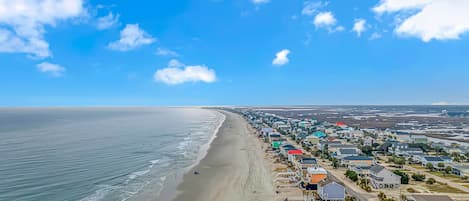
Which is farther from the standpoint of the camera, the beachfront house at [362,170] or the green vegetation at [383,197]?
the beachfront house at [362,170]

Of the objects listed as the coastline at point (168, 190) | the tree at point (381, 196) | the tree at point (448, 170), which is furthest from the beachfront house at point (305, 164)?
the tree at point (448, 170)

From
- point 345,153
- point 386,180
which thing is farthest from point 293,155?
point 386,180

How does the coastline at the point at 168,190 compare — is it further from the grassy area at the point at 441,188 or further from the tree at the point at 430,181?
the tree at the point at 430,181

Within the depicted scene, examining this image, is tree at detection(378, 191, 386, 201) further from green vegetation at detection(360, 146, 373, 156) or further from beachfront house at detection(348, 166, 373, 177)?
green vegetation at detection(360, 146, 373, 156)

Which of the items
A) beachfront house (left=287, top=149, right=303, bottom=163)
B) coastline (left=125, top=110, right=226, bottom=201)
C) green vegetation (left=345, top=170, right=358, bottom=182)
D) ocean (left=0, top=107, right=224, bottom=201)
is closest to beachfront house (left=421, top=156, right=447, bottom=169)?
green vegetation (left=345, top=170, right=358, bottom=182)

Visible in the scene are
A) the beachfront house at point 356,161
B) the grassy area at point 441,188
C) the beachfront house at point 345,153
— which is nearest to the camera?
the grassy area at point 441,188

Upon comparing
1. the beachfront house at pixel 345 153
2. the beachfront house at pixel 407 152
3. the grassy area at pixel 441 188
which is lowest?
the grassy area at pixel 441 188

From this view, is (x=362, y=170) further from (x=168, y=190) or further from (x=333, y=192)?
(x=168, y=190)
